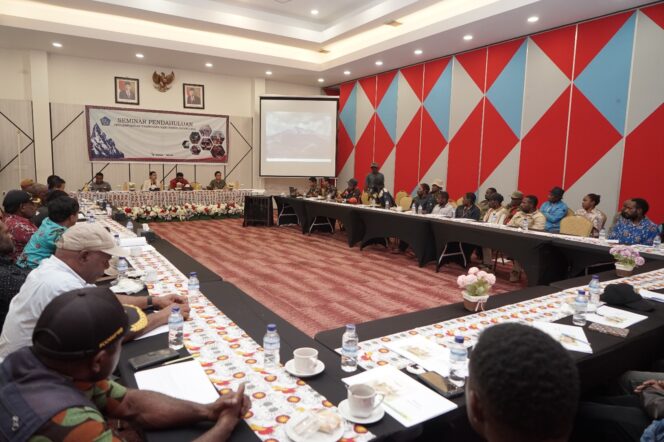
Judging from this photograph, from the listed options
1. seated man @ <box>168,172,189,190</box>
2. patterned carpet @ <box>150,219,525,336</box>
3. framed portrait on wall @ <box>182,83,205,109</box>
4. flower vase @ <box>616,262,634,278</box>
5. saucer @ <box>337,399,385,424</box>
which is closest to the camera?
saucer @ <box>337,399,385,424</box>

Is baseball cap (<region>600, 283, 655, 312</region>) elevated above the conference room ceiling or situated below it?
below

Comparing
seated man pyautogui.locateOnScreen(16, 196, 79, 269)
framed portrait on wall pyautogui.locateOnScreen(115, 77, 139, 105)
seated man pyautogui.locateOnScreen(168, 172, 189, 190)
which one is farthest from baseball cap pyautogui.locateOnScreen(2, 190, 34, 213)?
framed portrait on wall pyautogui.locateOnScreen(115, 77, 139, 105)

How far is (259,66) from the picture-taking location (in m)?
10.1

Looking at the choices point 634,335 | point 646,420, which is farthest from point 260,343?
point 634,335

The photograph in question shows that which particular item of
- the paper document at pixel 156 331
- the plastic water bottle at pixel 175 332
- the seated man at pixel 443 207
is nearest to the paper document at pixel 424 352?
the plastic water bottle at pixel 175 332

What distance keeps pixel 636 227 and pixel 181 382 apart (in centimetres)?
468

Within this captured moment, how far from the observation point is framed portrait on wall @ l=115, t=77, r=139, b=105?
10064 millimetres

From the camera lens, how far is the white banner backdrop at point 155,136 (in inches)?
394

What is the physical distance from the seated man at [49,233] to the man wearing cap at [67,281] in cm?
96

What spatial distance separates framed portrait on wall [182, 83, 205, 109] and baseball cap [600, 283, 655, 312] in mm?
10508

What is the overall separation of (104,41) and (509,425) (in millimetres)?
9612

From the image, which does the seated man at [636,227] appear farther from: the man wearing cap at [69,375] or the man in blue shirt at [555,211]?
the man wearing cap at [69,375]

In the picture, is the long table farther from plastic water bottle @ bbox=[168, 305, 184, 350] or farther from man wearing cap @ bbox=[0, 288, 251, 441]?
man wearing cap @ bbox=[0, 288, 251, 441]

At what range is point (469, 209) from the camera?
19.9 feet
